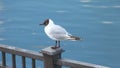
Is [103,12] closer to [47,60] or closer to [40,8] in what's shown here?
[40,8]

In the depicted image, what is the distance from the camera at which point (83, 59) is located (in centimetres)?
538

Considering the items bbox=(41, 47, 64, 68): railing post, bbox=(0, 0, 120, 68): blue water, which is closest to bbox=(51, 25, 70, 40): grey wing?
bbox=(41, 47, 64, 68): railing post

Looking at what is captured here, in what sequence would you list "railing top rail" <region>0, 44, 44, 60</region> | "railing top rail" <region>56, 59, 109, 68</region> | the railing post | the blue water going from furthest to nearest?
the blue water, "railing top rail" <region>0, 44, 44, 60</region>, the railing post, "railing top rail" <region>56, 59, 109, 68</region>

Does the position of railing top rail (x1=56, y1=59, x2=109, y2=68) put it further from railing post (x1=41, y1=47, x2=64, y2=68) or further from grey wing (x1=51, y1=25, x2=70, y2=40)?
grey wing (x1=51, y1=25, x2=70, y2=40)

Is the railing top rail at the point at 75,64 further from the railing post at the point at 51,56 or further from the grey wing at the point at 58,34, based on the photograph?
the grey wing at the point at 58,34

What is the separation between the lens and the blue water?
5.67m

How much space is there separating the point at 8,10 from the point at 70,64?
6.30m

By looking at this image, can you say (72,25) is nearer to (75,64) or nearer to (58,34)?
(58,34)

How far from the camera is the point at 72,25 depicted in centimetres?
715

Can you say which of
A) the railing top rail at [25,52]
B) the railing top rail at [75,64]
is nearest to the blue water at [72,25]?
the railing top rail at [25,52]

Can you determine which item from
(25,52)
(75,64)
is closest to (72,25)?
(25,52)

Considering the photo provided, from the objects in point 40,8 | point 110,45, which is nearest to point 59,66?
point 110,45

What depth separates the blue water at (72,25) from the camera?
A: 223 inches

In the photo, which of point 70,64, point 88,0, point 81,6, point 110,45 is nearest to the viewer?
point 70,64
